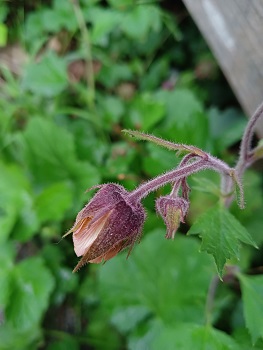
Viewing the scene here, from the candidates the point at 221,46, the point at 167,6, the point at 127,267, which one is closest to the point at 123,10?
the point at 167,6

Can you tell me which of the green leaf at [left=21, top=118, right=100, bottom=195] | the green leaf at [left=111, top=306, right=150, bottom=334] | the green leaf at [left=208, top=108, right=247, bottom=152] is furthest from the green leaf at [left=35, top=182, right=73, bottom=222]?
the green leaf at [left=208, top=108, right=247, bottom=152]

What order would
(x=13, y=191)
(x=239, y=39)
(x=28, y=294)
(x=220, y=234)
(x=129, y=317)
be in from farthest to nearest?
(x=13, y=191)
(x=28, y=294)
(x=129, y=317)
(x=239, y=39)
(x=220, y=234)

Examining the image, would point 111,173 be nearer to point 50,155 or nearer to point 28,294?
point 50,155

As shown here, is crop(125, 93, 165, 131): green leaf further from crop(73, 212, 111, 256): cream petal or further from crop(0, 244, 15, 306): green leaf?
crop(73, 212, 111, 256): cream petal

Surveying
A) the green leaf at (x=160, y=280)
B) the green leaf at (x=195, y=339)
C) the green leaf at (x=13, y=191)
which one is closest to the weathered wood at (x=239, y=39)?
the green leaf at (x=160, y=280)

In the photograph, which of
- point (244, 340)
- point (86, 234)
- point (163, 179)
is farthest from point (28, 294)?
point (163, 179)
